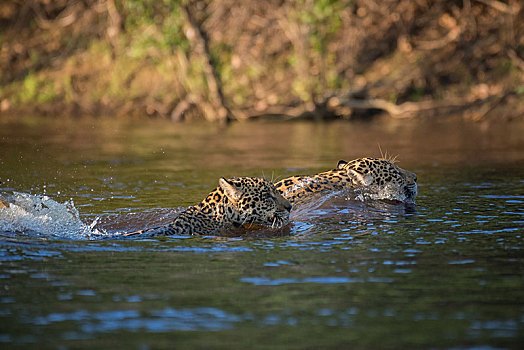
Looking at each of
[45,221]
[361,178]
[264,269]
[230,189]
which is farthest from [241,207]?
[361,178]

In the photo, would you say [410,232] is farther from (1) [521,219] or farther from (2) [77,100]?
(2) [77,100]

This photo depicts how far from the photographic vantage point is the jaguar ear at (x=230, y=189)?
9.38 meters

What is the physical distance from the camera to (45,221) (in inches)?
A: 381

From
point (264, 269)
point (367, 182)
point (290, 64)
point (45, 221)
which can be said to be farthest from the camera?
point (290, 64)

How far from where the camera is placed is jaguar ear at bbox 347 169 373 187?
11.7 m

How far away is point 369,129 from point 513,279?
16.8 meters

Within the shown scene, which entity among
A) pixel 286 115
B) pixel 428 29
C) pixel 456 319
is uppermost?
pixel 428 29

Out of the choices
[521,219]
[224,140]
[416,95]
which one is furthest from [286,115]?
[521,219]

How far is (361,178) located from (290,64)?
1838 cm

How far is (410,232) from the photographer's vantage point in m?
9.14

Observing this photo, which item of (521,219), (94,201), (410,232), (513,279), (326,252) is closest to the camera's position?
(513,279)

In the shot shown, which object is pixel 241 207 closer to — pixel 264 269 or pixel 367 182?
pixel 264 269

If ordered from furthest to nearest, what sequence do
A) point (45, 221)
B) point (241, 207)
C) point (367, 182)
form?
point (367, 182) < point (45, 221) < point (241, 207)

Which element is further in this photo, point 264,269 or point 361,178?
point 361,178
